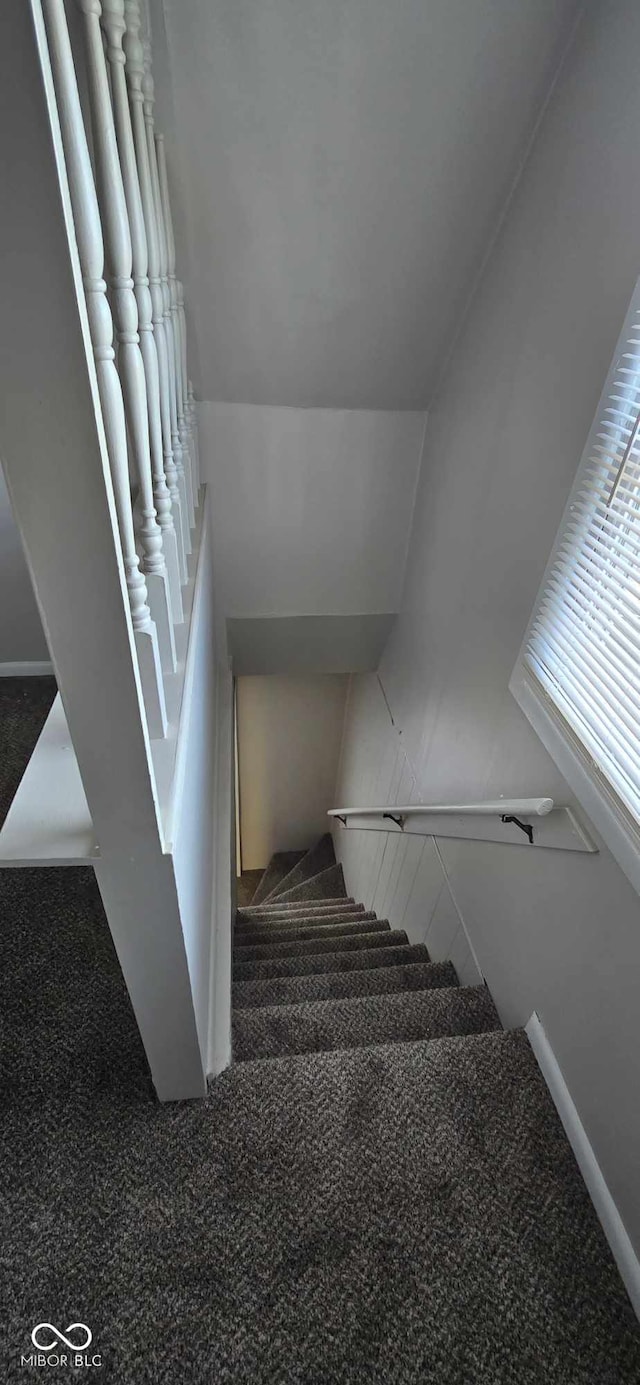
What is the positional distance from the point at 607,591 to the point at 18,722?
1948 mm

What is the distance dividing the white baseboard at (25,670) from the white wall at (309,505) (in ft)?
2.52

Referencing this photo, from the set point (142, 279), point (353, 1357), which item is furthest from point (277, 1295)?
point (142, 279)

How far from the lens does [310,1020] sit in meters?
1.75

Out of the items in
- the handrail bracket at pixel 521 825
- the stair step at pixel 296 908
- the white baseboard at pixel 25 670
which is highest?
the white baseboard at pixel 25 670

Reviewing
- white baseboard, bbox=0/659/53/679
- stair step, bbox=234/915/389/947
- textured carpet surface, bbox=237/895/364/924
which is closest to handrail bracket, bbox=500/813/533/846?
stair step, bbox=234/915/389/947

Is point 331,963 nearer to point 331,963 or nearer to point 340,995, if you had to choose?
point 331,963

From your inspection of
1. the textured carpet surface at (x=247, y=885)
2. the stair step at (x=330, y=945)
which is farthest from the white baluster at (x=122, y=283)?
the textured carpet surface at (x=247, y=885)

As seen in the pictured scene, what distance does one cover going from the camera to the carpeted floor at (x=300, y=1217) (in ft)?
3.51

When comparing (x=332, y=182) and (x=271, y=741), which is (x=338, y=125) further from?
(x=271, y=741)

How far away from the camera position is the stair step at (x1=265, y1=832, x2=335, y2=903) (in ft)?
16.3

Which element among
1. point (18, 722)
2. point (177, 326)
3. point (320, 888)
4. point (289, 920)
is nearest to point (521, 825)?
point (177, 326)

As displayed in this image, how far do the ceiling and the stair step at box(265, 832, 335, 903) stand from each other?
3.84 m

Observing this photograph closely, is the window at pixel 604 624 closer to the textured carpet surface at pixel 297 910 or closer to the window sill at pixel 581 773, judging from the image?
the window sill at pixel 581 773

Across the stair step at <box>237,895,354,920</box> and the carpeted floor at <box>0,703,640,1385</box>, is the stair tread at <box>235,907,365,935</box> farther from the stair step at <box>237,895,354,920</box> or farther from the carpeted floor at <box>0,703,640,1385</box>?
the carpeted floor at <box>0,703,640,1385</box>
